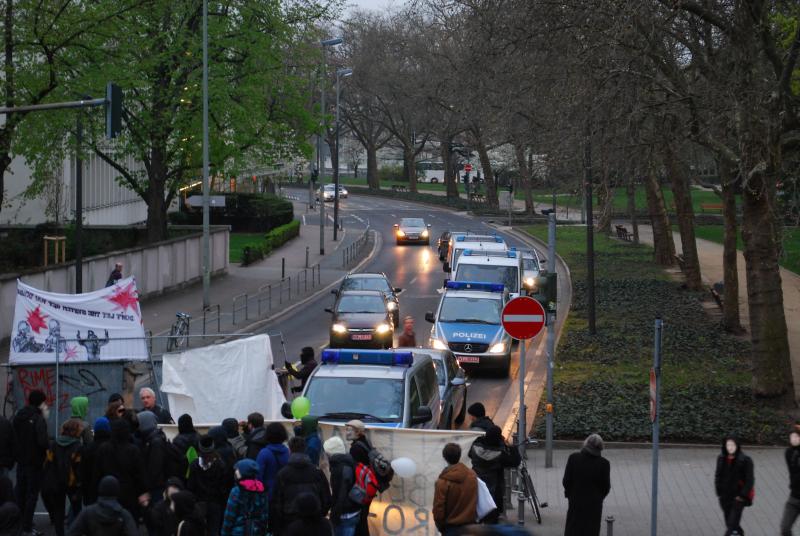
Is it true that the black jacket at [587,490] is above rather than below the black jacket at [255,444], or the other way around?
below

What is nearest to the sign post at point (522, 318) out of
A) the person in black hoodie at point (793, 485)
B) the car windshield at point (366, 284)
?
the person in black hoodie at point (793, 485)

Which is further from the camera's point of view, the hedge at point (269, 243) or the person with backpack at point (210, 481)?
the hedge at point (269, 243)

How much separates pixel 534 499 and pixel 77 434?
542cm

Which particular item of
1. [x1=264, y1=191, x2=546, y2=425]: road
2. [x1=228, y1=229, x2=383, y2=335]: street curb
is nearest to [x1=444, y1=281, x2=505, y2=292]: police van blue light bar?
[x1=264, y1=191, x2=546, y2=425]: road

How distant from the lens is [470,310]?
83.7 ft

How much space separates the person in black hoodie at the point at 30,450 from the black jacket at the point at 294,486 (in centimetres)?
338

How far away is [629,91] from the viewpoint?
2086 cm

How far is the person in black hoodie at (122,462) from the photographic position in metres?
10.6

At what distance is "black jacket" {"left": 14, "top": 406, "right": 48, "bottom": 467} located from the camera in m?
11.6

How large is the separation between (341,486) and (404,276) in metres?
36.3

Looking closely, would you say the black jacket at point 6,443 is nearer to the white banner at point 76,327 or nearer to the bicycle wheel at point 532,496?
the white banner at point 76,327

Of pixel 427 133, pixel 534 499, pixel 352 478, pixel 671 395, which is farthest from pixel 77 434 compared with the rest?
pixel 427 133

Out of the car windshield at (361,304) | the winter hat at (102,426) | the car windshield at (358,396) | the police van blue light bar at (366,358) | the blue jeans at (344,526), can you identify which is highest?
the police van blue light bar at (366,358)

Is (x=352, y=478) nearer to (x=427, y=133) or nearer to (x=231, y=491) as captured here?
(x=231, y=491)
